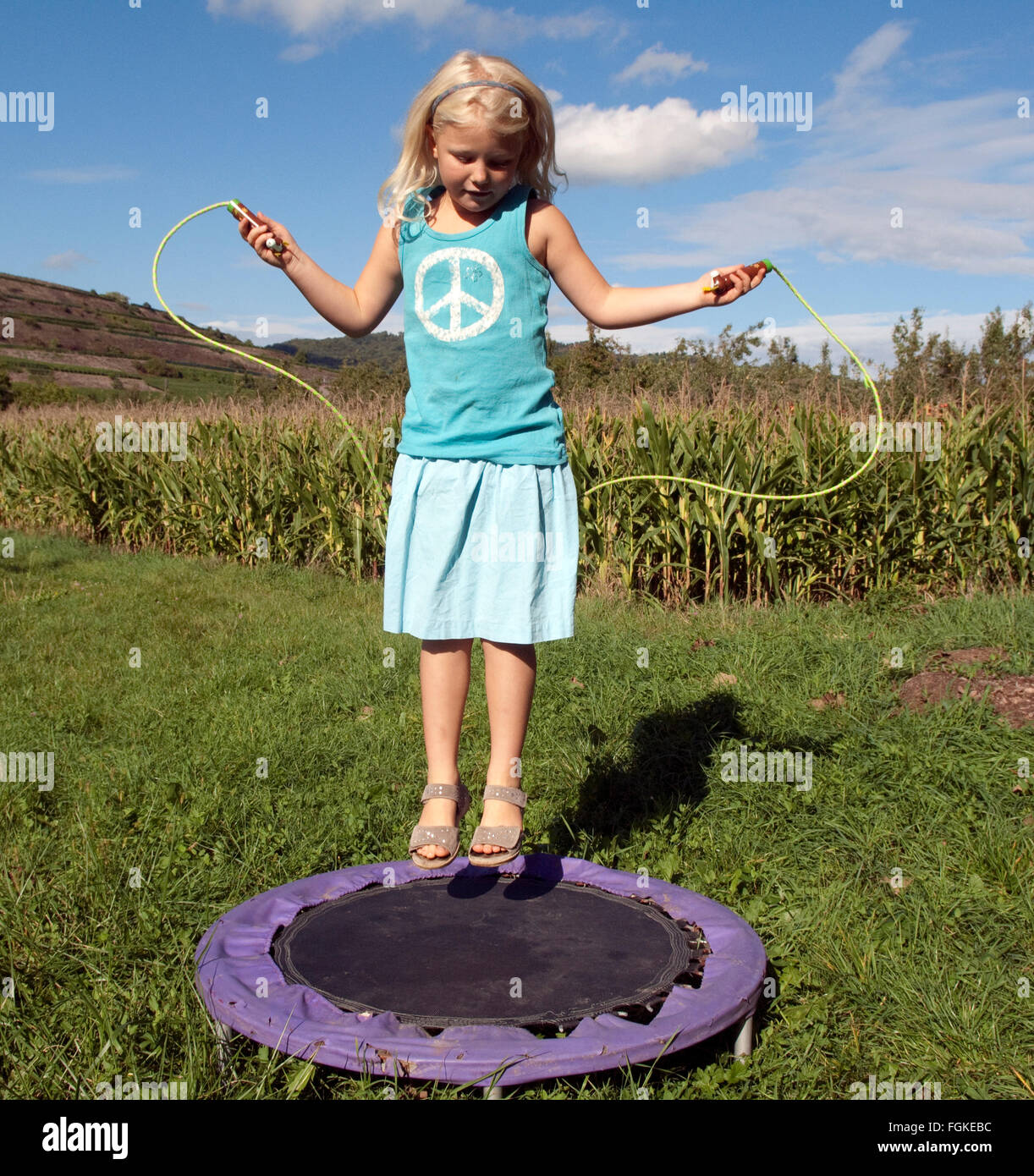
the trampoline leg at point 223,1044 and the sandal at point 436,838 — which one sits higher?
the sandal at point 436,838

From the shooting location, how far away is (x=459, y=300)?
2469mm

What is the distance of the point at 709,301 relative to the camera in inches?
97.5

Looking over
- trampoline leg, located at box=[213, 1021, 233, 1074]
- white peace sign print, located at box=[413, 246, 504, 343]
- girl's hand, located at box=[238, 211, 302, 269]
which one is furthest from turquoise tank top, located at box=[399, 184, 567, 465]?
trampoline leg, located at box=[213, 1021, 233, 1074]

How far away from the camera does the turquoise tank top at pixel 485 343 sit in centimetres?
246

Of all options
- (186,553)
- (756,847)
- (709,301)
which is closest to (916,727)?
(756,847)

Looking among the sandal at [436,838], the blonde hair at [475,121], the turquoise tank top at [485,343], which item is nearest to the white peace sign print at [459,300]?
the turquoise tank top at [485,343]

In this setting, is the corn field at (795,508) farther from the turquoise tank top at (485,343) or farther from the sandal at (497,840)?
the sandal at (497,840)

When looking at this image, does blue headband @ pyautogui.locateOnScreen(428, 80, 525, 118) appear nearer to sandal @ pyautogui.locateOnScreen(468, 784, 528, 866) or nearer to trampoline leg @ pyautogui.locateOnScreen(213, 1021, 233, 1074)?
sandal @ pyautogui.locateOnScreen(468, 784, 528, 866)

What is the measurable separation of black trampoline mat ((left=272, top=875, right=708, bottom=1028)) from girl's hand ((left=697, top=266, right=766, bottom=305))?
1.64 meters

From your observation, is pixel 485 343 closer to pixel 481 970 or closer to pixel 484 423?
pixel 484 423

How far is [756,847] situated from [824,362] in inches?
243

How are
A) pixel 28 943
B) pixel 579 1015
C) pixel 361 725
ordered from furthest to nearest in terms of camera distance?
pixel 361 725 < pixel 28 943 < pixel 579 1015

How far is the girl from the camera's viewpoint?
2.44 m
